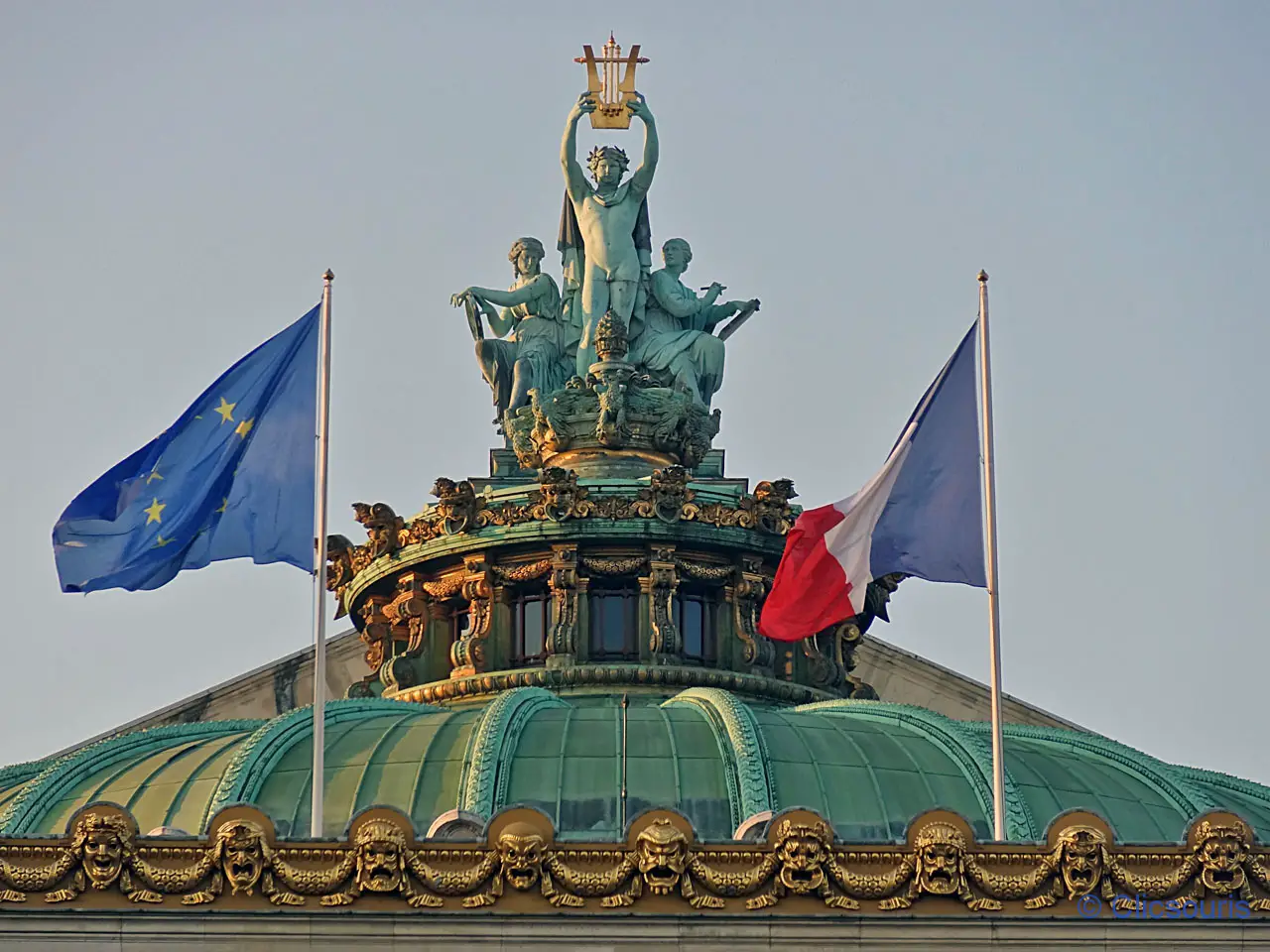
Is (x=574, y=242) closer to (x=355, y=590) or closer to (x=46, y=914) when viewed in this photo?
(x=355, y=590)

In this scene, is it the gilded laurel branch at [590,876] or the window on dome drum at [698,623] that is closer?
the gilded laurel branch at [590,876]

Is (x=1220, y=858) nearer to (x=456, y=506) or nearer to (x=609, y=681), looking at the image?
(x=609, y=681)

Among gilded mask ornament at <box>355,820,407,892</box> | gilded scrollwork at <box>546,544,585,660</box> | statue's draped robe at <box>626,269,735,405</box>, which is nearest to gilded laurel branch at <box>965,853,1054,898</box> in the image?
gilded mask ornament at <box>355,820,407,892</box>

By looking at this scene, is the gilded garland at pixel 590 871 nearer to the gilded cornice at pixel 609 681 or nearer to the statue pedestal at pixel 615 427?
the gilded cornice at pixel 609 681

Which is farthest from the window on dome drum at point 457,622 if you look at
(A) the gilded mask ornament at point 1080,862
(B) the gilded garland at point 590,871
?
(A) the gilded mask ornament at point 1080,862

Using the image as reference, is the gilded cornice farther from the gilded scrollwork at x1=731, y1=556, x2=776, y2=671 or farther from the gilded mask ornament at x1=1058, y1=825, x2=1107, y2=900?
the gilded mask ornament at x1=1058, y1=825, x2=1107, y2=900

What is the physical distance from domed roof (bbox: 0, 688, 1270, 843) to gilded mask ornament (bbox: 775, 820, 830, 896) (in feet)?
18.2

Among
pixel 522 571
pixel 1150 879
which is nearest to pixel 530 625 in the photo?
pixel 522 571

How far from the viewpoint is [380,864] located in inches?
2408

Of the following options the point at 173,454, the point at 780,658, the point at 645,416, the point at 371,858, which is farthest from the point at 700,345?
the point at 371,858

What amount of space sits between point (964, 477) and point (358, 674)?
39780mm

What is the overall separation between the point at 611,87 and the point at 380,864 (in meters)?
32.6

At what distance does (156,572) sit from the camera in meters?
71.5

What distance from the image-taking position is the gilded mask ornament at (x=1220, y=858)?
61.9 metres
